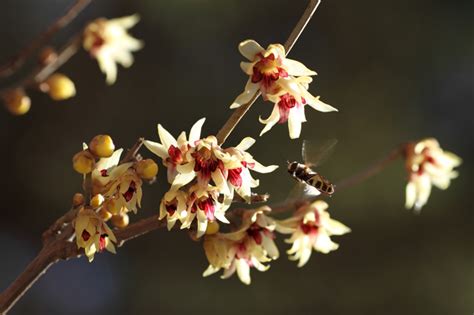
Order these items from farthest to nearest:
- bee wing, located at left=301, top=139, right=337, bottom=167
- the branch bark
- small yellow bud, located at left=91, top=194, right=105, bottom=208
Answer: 1. bee wing, located at left=301, top=139, right=337, bottom=167
2. small yellow bud, located at left=91, top=194, right=105, bottom=208
3. the branch bark

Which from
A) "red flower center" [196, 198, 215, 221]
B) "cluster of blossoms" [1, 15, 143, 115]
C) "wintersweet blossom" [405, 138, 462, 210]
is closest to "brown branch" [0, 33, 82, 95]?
"cluster of blossoms" [1, 15, 143, 115]

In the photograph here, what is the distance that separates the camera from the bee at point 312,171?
151 centimetres

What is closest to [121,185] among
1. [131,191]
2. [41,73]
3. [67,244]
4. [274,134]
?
[131,191]

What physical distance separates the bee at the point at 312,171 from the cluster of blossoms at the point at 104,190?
375 millimetres

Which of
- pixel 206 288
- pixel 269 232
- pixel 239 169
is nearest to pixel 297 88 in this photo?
pixel 239 169

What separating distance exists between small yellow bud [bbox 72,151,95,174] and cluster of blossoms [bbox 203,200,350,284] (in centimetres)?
25

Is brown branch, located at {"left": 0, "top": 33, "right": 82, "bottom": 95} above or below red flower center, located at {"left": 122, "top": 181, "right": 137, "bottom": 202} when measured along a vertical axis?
above

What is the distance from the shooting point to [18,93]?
1497mm

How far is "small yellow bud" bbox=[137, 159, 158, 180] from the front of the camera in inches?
48.8

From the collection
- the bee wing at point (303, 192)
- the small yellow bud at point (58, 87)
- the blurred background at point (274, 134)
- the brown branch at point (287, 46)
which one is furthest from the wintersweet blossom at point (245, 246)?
the blurred background at point (274, 134)

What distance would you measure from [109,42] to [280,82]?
966mm

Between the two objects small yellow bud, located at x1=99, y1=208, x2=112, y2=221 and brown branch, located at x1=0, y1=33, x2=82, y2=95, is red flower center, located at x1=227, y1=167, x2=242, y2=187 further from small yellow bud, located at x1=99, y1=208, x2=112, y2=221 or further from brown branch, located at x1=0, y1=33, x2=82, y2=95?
brown branch, located at x1=0, y1=33, x2=82, y2=95

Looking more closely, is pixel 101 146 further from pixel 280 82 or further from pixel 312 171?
pixel 312 171

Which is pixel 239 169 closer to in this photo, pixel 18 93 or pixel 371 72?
pixel 18 93
